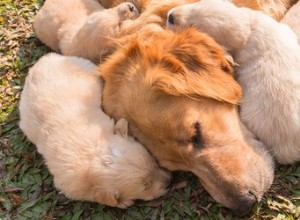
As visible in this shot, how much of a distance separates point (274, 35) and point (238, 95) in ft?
1.79

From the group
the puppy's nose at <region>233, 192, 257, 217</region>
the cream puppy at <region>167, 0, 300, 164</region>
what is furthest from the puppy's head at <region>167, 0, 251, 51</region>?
the puppy's nose at <region>233, 192, 257, 217</region>

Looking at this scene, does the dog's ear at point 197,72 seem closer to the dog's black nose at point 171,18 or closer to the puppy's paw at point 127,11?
the dog's black nose at point 171,18

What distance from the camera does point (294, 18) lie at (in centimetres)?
400

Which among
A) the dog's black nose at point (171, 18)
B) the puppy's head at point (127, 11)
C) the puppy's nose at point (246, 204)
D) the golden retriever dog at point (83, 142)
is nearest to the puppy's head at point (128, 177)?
the golden retriever dog at point (83, 142)

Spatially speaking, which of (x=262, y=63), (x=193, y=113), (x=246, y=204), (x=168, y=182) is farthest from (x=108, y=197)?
(x=262, y=63)

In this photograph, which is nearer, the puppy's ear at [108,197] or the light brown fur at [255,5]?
the puppy's ear at [108,197]

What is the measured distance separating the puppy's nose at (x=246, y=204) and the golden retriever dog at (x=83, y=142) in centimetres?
60

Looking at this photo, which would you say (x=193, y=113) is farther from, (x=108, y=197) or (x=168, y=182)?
(x=108, y=197)

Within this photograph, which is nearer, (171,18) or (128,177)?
(128,177)

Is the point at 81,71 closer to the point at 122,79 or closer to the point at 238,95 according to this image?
the point at 122,79

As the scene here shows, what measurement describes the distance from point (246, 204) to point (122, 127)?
103 centimetres

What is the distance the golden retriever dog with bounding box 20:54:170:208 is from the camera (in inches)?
139

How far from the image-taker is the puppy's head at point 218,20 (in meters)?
3.65

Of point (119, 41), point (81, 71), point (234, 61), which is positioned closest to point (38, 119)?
point (81, 71)
